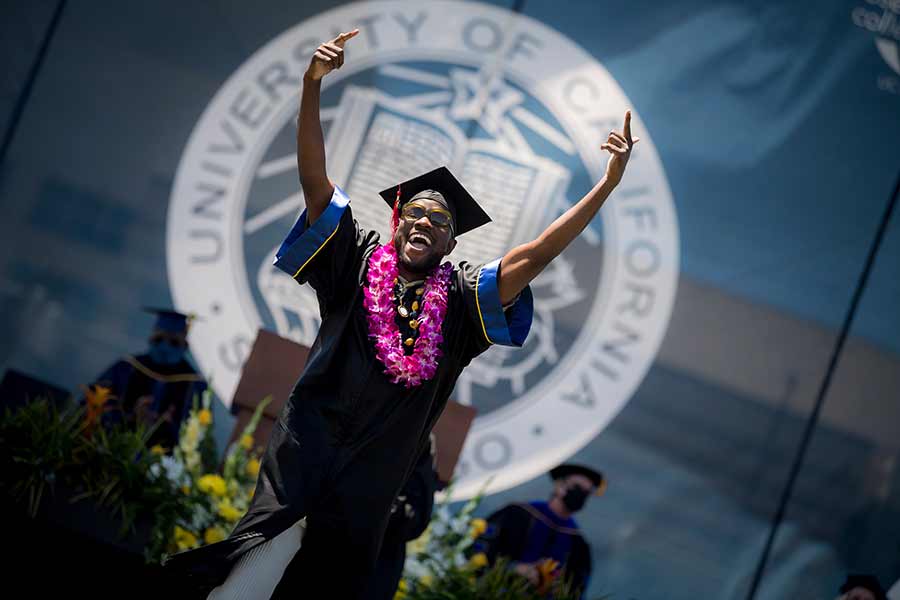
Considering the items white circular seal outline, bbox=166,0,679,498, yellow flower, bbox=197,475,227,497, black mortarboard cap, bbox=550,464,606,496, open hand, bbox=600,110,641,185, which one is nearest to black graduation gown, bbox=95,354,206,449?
white circular seal outline, bbox=166,0,679,498

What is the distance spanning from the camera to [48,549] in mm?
2914

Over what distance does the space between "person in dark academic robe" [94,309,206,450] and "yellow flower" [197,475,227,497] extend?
2.63 feet

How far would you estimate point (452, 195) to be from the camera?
8.77 ft

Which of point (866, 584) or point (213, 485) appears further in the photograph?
point (866, 584)

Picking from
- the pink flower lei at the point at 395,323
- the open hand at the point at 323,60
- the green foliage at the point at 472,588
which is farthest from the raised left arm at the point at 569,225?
the green foliage at the point at 472,588

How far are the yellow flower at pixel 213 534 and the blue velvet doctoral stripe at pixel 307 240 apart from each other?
5.20ft

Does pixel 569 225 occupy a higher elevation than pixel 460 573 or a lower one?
higher

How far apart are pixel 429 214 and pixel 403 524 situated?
106 cm

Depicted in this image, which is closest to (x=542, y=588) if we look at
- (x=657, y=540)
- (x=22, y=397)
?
(x=657, y=540)

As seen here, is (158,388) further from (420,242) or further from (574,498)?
(420,242)

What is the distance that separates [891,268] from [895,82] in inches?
36.0

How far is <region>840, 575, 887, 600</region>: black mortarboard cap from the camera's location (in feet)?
14.0

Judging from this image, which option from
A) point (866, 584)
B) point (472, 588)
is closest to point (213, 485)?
point (472, 588)

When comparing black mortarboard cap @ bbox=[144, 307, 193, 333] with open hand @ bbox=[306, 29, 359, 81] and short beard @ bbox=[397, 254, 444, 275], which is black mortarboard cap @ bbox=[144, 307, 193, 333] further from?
open hand @ bbox=[306, 29, 359, 81]
